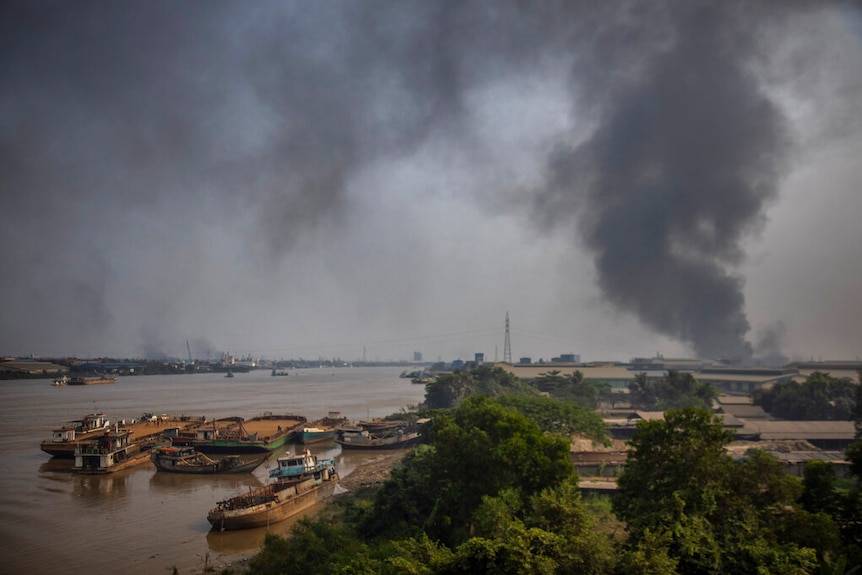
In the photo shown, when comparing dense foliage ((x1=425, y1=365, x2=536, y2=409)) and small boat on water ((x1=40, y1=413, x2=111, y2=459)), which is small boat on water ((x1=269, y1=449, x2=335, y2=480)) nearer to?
small boat on water ((x1=40, y1=413, x2=111, y2=459))

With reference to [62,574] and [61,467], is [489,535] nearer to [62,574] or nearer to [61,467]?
[62,574]

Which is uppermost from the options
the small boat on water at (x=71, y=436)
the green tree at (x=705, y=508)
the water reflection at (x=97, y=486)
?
the green tree at (x=705, y=508)

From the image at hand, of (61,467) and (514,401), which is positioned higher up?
(514,401)

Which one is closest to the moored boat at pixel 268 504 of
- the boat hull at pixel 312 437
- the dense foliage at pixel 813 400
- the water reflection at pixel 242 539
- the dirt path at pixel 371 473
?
the water reflection at pixel 242 539

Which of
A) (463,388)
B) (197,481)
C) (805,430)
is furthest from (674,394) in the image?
(197,481)

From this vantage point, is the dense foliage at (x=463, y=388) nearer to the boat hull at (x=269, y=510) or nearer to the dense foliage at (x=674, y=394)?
the dense foliage at (x=674, y=394)

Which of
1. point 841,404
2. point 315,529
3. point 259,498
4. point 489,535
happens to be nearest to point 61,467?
point 259,498

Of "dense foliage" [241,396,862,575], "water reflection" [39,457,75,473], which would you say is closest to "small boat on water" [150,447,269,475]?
"water reflection" [39,457,75,473]

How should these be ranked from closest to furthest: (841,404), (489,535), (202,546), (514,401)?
(489,535) → (202,546) → (514,401) → (841,404)
